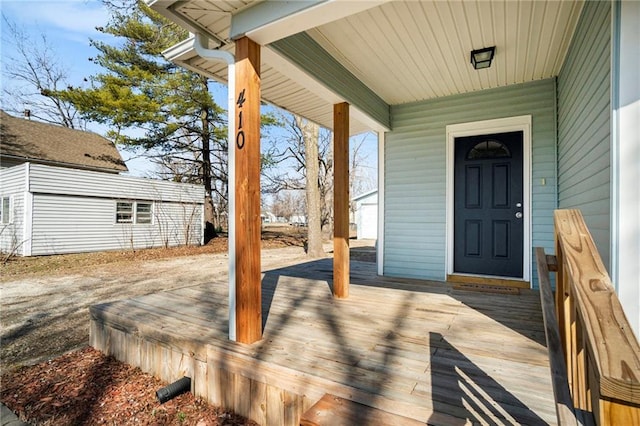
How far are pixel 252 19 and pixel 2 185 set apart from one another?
39.3 ft

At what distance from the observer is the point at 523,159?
3.95 metres

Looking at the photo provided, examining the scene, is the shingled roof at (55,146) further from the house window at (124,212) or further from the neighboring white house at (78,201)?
the house window at (124,212)

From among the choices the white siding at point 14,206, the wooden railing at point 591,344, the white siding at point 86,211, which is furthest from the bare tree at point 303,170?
the wooden railing at point 591,344

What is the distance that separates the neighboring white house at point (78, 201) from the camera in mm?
9195

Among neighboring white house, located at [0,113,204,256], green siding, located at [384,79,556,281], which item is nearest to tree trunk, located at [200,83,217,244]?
neighboring white house, located at [0,113,204,256]

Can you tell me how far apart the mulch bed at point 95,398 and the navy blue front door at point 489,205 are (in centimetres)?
337

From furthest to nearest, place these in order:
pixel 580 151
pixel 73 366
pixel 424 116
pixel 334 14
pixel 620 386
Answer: pixel 424 116 < pixel 73 366 < pixel 580 151 < pixel 334 14 < pixel 620 386

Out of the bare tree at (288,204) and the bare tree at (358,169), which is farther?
the bare tree at (288,204)

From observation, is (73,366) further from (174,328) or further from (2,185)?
(2,185)

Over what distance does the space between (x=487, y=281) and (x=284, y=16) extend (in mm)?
3689

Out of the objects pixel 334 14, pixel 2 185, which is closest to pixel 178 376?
pixel 334 14

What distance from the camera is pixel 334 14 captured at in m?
2.06

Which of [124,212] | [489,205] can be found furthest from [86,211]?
[489,205]

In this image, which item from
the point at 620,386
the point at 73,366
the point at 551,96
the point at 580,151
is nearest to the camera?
the point at 620,386
